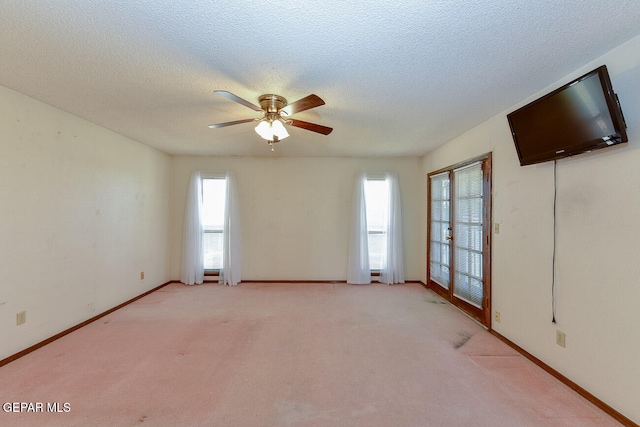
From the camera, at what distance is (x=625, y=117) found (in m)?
1.61

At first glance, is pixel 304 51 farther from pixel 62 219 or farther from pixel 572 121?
pixel 62 219

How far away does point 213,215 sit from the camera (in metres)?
4.78

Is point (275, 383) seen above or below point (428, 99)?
below

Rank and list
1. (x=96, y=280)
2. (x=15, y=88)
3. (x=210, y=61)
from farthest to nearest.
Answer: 1. (x=96, y=280)
2. (x=15, y=88)
3. (x=210, y=61)

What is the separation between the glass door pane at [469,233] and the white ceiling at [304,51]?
2.98ft

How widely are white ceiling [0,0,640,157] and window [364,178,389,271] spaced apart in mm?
2124

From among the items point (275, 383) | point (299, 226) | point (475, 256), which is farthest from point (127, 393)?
point (475, 256)

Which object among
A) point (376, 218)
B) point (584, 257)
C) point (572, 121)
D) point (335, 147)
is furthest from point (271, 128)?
point (376, 218)

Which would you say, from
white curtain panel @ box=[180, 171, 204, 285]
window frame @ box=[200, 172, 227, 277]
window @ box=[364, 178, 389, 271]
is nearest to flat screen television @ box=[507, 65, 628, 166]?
window @ box=[364, 178, 389, 271]

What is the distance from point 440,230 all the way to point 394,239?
0.80 meters

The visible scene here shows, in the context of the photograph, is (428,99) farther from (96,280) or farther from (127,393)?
(96,280)

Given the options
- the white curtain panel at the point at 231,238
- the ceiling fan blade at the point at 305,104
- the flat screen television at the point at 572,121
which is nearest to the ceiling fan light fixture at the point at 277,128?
the ceiling fan blade at the point at 305,104

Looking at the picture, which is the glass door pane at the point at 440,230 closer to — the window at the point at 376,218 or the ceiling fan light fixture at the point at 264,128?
the window at the point at 376,218

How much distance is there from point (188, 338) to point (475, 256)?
336 cm
